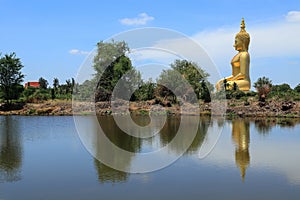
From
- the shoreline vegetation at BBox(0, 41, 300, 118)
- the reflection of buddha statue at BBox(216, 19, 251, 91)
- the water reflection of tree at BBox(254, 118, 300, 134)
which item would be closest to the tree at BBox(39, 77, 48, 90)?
the shoreline vegetation at BBox(0, 41, 300, 118)

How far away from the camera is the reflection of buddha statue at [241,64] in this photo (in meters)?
41.2

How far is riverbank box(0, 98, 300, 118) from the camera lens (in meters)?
32.0

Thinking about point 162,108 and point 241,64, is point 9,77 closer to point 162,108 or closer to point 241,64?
point 162,108

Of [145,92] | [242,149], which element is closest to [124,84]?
[145,92]

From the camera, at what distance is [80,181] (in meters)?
9.50

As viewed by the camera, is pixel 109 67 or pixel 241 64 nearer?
pixel 109 67

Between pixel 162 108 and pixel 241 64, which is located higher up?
pixel 241 64

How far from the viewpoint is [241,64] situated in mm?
41969

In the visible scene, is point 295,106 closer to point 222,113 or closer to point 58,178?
point 222,113

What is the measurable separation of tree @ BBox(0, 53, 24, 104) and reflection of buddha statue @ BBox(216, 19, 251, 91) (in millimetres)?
21316

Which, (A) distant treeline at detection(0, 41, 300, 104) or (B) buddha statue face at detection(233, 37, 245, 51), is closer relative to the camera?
(A) distant treeline at detection(0, 41, 300, 104)

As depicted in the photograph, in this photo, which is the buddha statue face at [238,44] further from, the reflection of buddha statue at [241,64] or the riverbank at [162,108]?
the riverbank at [162,108]

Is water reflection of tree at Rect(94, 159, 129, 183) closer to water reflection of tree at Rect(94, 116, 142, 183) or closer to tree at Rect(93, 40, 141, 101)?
water reflection of tree at Rect(94, 116, 142, 183)

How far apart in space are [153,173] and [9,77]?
1223 inches
